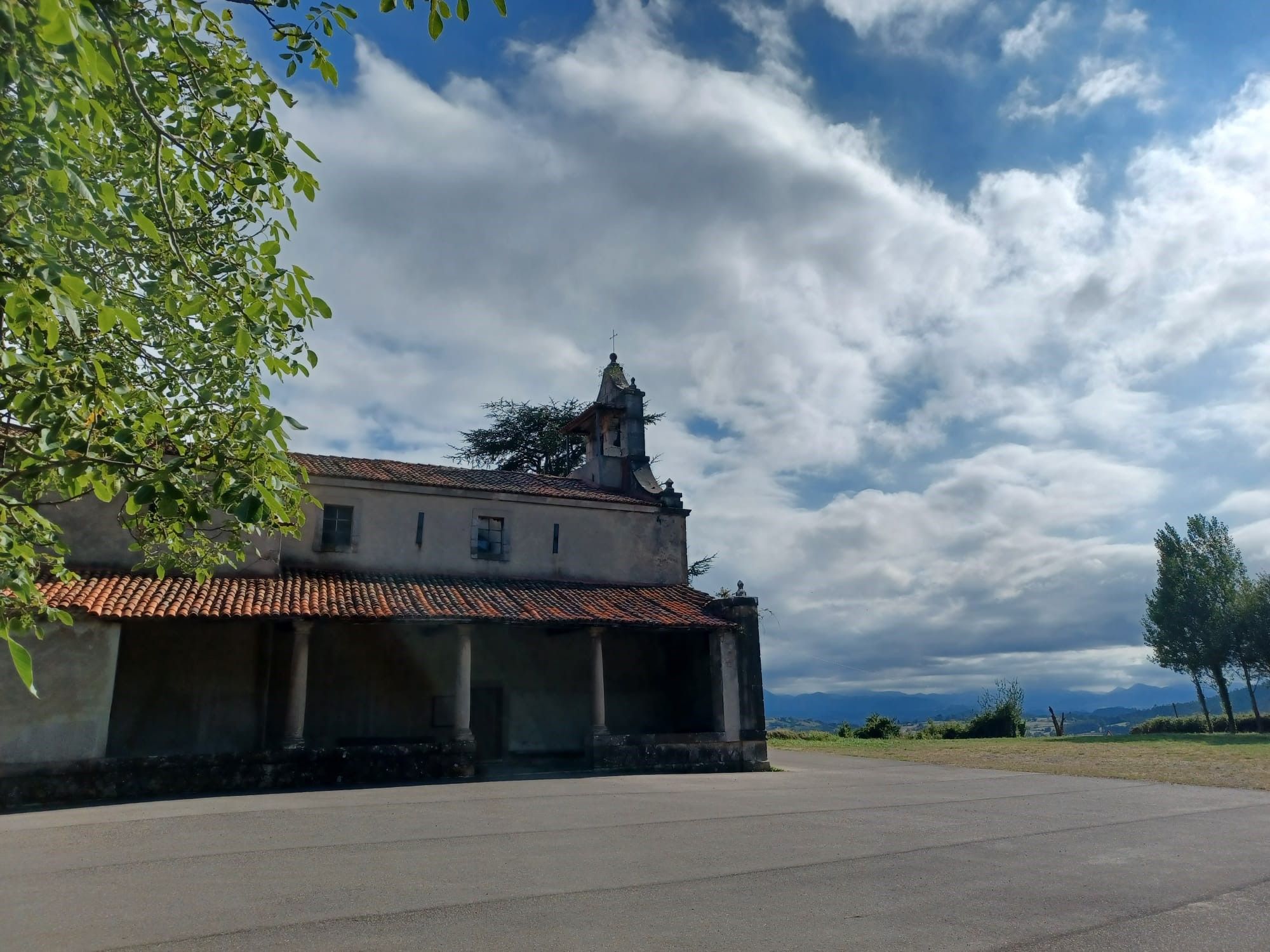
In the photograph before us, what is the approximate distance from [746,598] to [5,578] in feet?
57.7

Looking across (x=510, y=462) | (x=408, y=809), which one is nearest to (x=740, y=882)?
(x=408, y=809)

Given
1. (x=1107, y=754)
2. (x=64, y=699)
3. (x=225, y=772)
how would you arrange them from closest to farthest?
(x=64, y=699), (x=225, y=772), (x=1107, y=754)

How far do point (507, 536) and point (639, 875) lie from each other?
15310mm

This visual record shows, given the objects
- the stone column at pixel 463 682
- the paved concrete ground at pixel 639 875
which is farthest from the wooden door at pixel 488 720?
the paved concrete ground at pixel 639 875

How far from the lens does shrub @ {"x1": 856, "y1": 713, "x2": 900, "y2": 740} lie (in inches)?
1560

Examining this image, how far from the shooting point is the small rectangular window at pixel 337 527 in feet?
66.6

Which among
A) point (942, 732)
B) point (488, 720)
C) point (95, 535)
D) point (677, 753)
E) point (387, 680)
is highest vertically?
point (95, 535)

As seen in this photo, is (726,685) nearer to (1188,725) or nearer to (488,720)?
(488,720)

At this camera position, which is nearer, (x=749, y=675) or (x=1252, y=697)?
(x=749, y=675)

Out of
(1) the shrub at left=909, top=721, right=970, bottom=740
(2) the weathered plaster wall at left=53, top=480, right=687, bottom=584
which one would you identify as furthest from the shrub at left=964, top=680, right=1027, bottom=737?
(2) the weathered plaster wall at left=53, top=480, right=687, bottom=584

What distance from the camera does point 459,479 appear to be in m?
22.8

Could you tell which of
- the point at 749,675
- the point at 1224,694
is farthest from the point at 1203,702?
the point at 749,675

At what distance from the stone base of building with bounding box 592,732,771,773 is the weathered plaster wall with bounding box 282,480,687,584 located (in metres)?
5.32

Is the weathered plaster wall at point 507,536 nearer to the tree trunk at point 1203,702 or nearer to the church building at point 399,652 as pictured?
the church building at point 399,652
